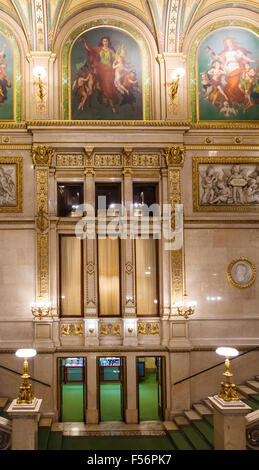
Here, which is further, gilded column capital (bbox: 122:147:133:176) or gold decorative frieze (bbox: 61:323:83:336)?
gilded column capital (bbox: 122:147:133:176)

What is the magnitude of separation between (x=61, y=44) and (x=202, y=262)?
8.73 m

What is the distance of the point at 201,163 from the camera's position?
13.5 meters

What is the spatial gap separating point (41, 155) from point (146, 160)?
3.43m

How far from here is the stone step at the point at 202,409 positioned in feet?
38.8

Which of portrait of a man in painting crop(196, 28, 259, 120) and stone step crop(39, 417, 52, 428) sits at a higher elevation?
portrait of a man in painting crop(196, 28, 259, 120)

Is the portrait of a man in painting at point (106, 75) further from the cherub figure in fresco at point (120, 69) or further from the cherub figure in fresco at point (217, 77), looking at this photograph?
the cherub figure in fresco at point (217, 77)

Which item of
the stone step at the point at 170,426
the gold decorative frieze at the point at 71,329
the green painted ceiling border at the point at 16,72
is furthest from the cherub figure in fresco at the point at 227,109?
the stone step at the point at 170,426

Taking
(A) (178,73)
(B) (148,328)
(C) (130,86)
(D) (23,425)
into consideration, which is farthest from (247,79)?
(D) (23,425)

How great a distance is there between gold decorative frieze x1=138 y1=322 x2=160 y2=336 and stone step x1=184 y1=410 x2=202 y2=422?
2.50 metres

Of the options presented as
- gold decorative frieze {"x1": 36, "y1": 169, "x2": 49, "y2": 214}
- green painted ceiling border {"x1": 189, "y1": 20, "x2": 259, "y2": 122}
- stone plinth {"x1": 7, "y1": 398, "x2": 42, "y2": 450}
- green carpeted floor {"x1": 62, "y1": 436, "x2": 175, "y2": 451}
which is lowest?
green carpeted floor {"x1": 62, "y1": 436, "x2": 175, "y2": 451}

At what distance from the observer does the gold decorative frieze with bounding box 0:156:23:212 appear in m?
13.1

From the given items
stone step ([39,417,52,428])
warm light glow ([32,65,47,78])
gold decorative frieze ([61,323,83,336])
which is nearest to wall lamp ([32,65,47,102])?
warm light glow ([32,65,47,78])

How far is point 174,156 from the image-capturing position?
13219 mm

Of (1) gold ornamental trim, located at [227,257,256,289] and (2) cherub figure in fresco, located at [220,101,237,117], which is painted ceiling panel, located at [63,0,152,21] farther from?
(1) gold ornamental trim, located at [227,257,256,289]
